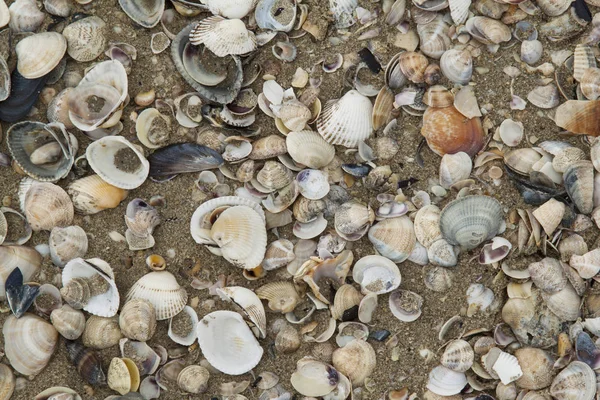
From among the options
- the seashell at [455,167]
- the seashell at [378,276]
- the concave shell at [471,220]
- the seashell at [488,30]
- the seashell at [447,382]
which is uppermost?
the seashell at [488,30]

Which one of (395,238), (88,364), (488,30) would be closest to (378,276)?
(395,238)

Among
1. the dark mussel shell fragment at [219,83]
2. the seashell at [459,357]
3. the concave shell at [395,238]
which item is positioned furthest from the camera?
the dark mussel shell fragment at [219,83]

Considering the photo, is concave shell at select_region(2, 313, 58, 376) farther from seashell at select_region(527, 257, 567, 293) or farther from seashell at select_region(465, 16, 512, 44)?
seashell at select_region(465, 16, 512, 44)

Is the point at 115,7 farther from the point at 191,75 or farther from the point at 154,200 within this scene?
the point at 154,200

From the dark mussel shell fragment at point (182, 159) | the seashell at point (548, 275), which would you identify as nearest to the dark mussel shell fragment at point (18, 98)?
the dark mussel shell fragment at point (182, 159)

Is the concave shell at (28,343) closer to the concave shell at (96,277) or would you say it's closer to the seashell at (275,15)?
the concave shell at (96,277)

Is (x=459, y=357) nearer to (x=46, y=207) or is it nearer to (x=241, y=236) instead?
(x=241, y=236)

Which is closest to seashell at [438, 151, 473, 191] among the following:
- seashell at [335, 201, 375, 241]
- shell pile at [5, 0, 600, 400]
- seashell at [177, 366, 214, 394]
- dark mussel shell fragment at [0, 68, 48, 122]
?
shell pile at [5, 0, 600, 400]
